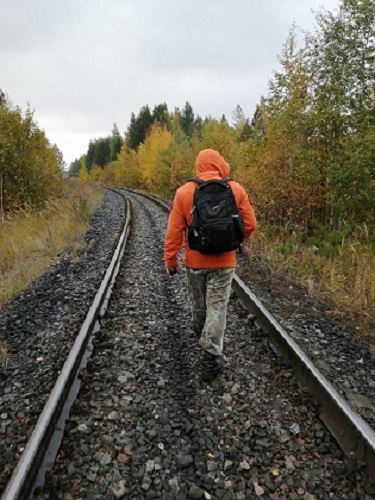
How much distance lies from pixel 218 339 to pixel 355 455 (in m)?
1.47

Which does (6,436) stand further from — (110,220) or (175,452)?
(110,220)

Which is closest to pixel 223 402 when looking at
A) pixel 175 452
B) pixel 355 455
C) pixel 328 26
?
pixel 175 452

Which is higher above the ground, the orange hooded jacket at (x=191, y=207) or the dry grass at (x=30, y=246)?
the orange hooded jacket at (x=191, y=207)

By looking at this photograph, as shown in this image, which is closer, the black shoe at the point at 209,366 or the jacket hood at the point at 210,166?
the jacket hood at the point at 210,166

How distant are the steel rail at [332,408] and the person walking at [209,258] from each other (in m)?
0.77

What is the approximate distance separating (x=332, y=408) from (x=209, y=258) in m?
1.66

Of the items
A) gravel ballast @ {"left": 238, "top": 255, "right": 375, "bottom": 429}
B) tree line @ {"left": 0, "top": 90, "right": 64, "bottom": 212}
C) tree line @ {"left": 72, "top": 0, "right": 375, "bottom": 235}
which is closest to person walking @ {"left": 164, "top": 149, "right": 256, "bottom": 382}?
gravel ballast @ {"left": 238, "top": 255, "right": 375, "bottom": 429}

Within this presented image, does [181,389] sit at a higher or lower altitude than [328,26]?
lower

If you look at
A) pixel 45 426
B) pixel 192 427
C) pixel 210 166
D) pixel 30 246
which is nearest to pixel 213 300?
pixel 192 427

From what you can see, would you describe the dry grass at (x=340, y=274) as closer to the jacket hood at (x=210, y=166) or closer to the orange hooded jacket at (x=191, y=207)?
the orange hooded jacket at (x=191, y=207)

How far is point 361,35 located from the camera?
7.45 m

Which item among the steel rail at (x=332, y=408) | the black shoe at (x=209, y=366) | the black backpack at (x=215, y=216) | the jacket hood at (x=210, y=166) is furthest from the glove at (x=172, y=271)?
the steel rail at (x=332, y=408)

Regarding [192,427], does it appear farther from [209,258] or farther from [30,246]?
[30,246]

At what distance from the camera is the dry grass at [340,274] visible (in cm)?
512
